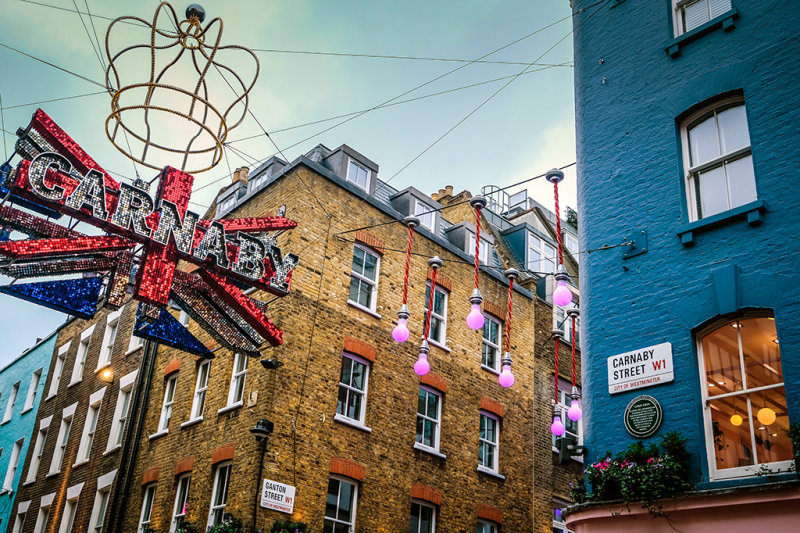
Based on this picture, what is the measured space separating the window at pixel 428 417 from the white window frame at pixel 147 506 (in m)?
6.82

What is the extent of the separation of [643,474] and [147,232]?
8.00 metres

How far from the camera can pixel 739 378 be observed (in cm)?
955

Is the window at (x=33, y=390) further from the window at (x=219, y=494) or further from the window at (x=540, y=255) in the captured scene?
the window at (x=540, y=255)

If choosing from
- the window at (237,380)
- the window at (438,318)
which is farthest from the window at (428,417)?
the window at (237,380)

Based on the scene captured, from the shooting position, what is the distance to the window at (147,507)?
747 inches

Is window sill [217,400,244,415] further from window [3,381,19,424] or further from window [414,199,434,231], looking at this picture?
window [3,381,19,424]

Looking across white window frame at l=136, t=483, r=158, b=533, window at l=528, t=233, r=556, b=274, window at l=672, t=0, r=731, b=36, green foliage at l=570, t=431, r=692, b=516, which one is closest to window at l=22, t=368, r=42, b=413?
white window frame at l=136, t=483, r=158, b=533

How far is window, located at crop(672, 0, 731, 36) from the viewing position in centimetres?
1212

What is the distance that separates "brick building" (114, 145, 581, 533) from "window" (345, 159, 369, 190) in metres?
0.04

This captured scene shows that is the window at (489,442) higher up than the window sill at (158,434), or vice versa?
the window at (489,442)

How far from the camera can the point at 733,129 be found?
1105 centimetres

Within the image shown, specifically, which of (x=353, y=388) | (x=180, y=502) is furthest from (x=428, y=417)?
(x=180, y=502)

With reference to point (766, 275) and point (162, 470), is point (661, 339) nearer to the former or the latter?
point (766, 275)

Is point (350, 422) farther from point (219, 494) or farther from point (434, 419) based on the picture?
point (219, 494)
